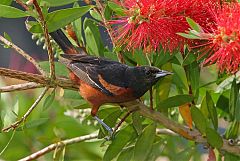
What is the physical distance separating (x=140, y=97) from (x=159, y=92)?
103 millimetres

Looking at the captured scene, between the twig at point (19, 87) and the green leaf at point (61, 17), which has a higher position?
the green leaf at point (61, 17)

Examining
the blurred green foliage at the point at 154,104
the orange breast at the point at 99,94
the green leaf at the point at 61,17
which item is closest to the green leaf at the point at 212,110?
the blurred green foliage at the point at 154,104

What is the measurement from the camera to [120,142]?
4.92 feet

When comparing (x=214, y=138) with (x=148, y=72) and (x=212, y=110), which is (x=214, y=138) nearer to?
(x=212, y=110)

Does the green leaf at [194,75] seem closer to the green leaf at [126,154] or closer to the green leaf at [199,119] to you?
the green leaf at [199,119]

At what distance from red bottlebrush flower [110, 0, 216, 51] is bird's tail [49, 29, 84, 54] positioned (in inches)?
8.8

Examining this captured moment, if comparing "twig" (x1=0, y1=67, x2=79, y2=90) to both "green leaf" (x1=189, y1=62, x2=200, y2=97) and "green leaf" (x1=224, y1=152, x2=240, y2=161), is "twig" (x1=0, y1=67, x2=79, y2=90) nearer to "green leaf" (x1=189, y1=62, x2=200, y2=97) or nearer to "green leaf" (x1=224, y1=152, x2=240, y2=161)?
"green leaf" (x1=189, y1=62, x2=200, y2=97)

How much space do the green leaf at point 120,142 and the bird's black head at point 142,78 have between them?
12cm

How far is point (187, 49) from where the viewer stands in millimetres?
1397

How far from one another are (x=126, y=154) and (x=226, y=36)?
53 centimetres

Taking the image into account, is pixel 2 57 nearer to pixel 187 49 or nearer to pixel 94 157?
pixel 94 157

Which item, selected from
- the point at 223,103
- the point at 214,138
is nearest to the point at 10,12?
the point at 214,138

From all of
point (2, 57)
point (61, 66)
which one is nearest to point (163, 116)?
point (61, 66)

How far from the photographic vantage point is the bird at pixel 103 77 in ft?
4.68
